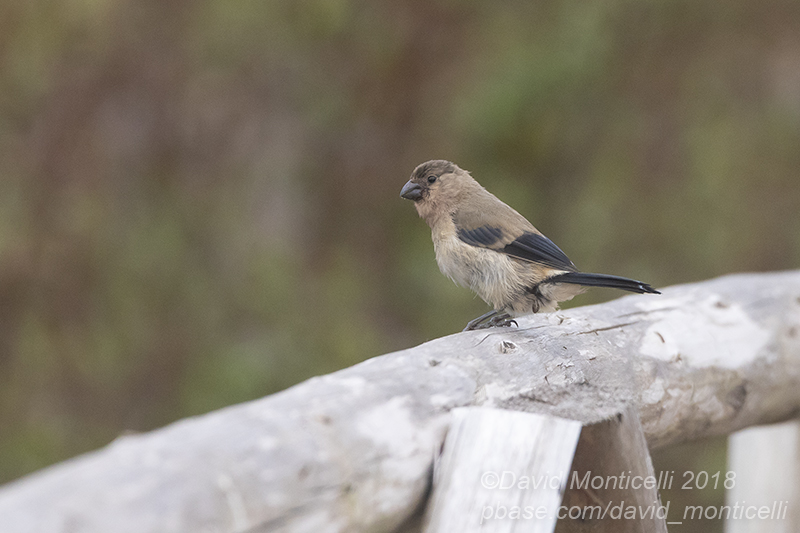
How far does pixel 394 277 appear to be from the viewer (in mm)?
6730

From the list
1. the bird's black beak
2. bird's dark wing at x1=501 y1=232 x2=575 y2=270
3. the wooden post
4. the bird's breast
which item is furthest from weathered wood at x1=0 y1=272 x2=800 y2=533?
the bird's black beak

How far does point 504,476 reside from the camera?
143 centimetres

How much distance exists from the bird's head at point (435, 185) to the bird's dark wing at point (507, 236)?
0.63ft

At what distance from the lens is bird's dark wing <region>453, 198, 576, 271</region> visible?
2.71 m

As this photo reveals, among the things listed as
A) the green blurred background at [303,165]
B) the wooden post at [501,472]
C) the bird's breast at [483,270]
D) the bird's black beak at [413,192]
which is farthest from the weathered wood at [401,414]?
the green blurred background at [303,165]

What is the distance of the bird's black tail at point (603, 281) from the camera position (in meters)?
2.18

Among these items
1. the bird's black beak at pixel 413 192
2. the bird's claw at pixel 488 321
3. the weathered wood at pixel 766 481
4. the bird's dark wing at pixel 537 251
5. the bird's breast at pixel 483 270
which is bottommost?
the weathered wood at pixel 766 481

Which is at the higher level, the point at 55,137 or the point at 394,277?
the point at 55,137

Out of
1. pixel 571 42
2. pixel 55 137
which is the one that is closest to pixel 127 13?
pixel 55 137

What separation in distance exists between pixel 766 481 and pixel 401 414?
1.83m

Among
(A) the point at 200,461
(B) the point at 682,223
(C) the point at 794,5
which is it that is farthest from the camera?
(C) the point at 794,5

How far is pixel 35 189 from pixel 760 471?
5711 millimetres

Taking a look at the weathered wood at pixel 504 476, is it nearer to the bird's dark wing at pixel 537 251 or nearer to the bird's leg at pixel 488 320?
the bird's leg at pixel 488 320

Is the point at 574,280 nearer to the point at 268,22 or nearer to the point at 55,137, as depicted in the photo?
the point at 268,22
